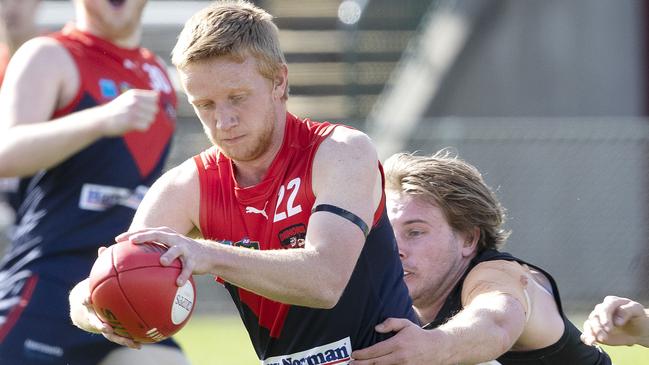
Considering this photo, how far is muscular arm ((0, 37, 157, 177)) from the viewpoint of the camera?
4.81m

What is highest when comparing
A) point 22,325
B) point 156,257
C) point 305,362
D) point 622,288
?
point 156,257

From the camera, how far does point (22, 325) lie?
5.11 m

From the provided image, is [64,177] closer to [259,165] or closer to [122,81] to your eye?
[122,81]

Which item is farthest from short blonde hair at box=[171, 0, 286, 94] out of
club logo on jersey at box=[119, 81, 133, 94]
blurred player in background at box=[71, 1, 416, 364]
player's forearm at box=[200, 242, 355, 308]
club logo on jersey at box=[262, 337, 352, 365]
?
club logo on jersey at box=[119, 81, 133, 94]

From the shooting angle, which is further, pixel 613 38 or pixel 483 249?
pixel 613 38

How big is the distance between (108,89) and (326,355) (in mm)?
2004

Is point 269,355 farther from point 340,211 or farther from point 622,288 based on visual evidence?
point 622,288

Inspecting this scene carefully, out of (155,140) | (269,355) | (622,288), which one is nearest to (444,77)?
(622,288)

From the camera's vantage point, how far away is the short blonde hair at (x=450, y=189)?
4.57m

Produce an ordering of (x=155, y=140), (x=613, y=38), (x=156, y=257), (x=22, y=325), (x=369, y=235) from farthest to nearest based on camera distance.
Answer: (x=613, y=38) < (x=155, y=140) < (x=22, y=325) < (x=369, y=235) < (x=156, y=257)

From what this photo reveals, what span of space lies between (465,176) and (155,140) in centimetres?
158

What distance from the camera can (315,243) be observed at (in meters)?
3.54

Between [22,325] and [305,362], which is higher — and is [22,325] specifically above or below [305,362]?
below

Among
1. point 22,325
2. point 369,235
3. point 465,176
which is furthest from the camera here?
point 22,325
